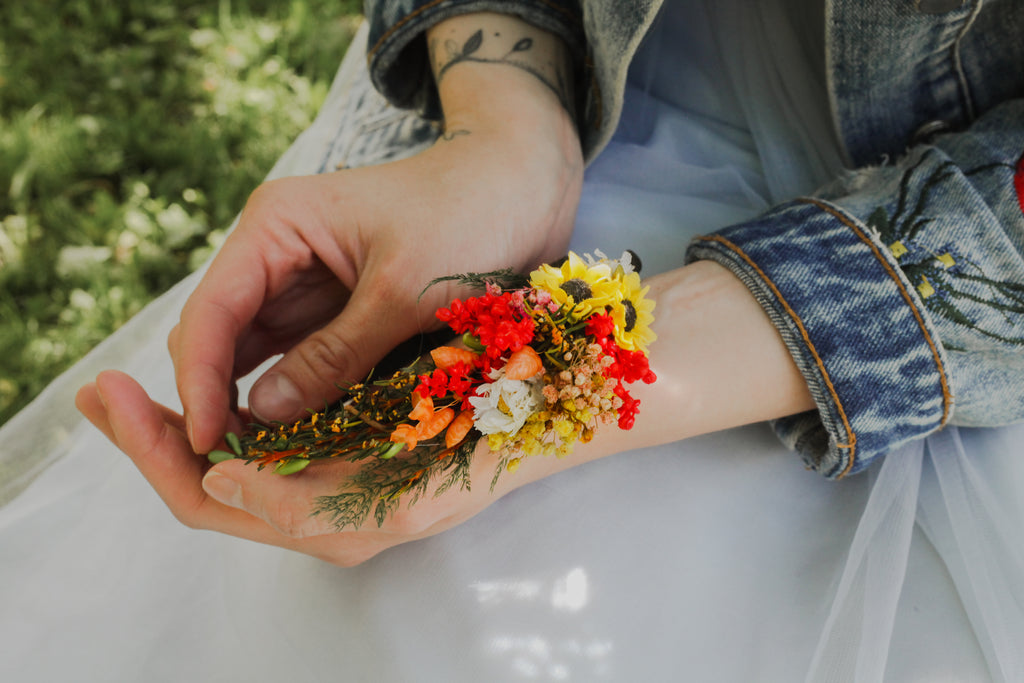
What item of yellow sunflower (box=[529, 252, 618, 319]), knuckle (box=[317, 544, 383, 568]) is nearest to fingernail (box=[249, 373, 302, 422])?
knuckle (box=[317, 544, 383, 568])

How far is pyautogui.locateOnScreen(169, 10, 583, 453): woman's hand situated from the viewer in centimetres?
105

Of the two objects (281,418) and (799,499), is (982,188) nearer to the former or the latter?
(799,499)

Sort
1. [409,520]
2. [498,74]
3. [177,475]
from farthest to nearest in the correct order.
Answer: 1. [498,74]
2. [177,475]
3. [409,520]

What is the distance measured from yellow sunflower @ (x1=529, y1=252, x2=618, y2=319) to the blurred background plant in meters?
1.54

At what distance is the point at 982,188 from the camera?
1032mm

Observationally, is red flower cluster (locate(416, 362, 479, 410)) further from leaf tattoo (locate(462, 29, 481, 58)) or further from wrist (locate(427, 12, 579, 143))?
leaf tattoo (locate(462, 29, 481, 58))

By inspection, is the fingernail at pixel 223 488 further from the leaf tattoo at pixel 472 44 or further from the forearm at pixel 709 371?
the leaf tattoo at pixel 472 44

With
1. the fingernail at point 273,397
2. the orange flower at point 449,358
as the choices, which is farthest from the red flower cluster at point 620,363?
the fingernail at point 273,397

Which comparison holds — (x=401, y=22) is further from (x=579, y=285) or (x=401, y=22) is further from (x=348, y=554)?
(x=348, y=554)

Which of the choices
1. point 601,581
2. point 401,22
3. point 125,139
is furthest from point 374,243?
point 125,139

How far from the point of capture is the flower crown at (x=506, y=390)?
80cm

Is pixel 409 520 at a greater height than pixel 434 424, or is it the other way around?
pixel 434 424

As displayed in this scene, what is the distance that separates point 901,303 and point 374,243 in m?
0.76

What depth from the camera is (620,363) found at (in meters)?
0.83
